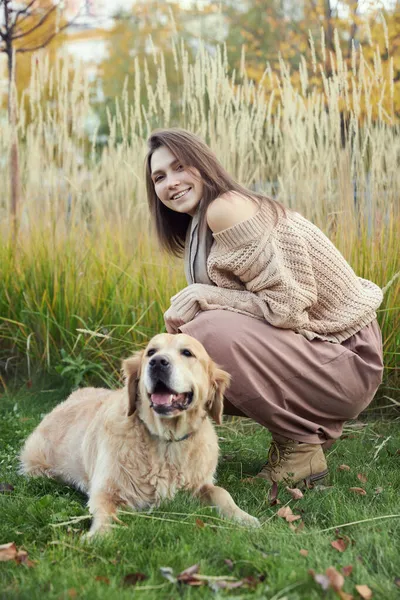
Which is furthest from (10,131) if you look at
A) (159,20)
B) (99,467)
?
(159,20)

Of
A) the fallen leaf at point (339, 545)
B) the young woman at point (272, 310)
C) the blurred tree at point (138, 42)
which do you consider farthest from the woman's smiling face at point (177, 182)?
the blurred tree at point (138, 42)

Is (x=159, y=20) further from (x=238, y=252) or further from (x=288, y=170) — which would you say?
(x=238, y=252)

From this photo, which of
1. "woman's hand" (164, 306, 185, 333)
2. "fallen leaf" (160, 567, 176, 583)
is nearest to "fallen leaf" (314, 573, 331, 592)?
"fallen leaf" (160, 567, 176, 583)

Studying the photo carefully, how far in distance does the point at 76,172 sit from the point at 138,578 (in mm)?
3296

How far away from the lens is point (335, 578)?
1.81 metres

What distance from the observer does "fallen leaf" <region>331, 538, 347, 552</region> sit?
7.02ft

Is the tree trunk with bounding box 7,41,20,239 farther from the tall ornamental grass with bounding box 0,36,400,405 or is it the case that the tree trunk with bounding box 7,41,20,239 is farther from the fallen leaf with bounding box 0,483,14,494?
the fallen leaf with bounding box 0,483,14,494

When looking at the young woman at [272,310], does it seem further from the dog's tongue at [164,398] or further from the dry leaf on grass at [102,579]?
the dry leaf on grass at [102,579]

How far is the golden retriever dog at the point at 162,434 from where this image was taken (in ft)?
8.46

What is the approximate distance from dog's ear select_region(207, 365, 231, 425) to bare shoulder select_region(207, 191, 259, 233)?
0.60m

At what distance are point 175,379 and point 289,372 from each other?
2.03 feet

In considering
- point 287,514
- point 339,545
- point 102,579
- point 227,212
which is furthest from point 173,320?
point 102,579

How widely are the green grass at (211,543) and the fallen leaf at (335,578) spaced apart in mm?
21

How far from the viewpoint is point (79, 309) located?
4531mm
